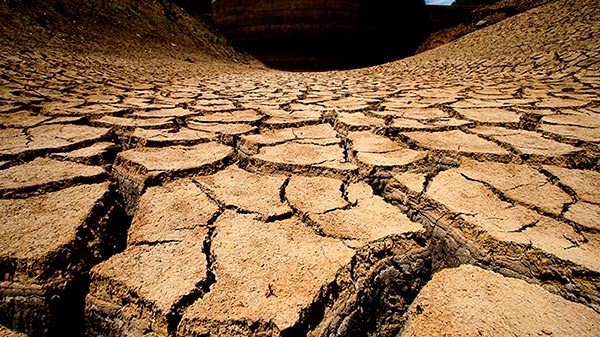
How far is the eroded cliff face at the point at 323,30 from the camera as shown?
5.89 m

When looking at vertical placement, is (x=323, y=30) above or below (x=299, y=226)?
above

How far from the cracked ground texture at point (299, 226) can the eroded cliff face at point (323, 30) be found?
17.1ft

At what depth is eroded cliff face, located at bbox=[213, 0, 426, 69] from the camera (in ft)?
19.3

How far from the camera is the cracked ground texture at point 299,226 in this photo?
43cm

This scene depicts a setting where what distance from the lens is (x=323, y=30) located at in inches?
233

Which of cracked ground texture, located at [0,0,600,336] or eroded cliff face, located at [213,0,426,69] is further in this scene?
eroded cliff face, located at [213,0,426,69]

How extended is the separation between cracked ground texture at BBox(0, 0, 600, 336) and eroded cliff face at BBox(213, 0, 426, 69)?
17.1 ft

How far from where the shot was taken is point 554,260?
1.56 ft

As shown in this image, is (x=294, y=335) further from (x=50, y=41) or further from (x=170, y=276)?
(x=50, y=41)

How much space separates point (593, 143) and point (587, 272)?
0.78 metres

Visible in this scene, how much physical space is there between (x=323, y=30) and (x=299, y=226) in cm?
602

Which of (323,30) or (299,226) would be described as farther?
(323,30)

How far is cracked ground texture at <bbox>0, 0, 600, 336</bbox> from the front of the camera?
0.43 m

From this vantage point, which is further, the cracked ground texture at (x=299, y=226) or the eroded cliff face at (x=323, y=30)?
the eroded cliff face at (x=323, y=30)
